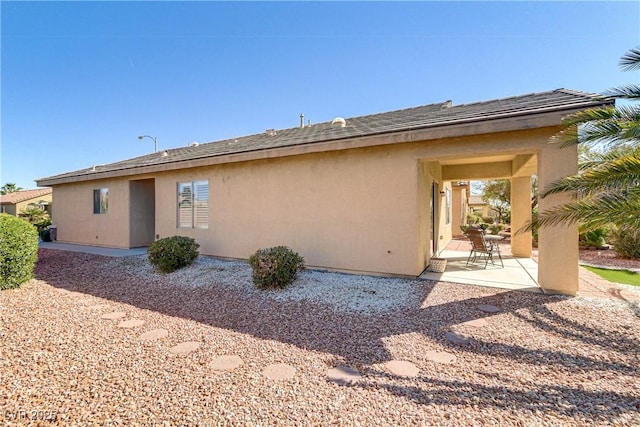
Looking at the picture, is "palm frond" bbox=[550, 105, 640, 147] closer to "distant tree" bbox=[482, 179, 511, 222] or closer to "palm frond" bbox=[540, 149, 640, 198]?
"palm frond" bbox=[540, 149, 640, 198]

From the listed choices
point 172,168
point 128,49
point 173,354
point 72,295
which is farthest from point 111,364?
point 128,49

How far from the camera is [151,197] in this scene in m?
13.5

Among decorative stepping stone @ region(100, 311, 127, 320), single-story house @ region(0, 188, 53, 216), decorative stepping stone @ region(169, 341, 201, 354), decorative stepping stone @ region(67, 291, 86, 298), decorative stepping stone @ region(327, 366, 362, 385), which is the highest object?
single-story house @ region(0, 188, 53, 216)

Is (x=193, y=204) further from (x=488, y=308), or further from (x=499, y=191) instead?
(x=499, y=191)

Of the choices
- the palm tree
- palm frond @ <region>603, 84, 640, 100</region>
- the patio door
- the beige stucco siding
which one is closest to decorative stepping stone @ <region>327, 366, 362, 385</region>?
the beige stucco siding

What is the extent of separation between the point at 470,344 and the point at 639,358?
6.27 feet

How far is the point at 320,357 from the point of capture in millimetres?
3652

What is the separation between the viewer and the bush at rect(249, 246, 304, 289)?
6.57m

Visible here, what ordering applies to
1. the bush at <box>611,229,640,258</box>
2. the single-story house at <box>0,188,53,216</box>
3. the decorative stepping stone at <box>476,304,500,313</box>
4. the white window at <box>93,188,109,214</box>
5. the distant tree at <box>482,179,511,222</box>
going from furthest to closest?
the single-story house at <box>0,188,53,216</box> → the distant tree at <box>482,179,511,222</box> → the white window at <box>93,188,109,214</box> → the bush at <box>611,229,640,258</box> → the decorative stepping stone at <box>476,304,500,313</box>

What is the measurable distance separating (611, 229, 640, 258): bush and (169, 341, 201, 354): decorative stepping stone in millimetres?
14937

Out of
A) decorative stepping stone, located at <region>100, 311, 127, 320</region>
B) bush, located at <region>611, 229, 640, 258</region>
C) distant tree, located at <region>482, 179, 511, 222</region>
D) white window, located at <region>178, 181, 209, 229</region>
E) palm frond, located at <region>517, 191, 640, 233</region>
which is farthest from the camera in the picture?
distant tree, located at <region>482, 179, 511, 222</region>

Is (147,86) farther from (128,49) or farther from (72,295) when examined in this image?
(72,295)

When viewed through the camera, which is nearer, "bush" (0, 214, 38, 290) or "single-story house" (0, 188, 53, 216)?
"bush" (0, 214, 38, 290)

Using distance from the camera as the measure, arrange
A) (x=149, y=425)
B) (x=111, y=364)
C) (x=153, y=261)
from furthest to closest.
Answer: (x=153, y=261) → (x=111, y=364) → (x=149, y=425)
